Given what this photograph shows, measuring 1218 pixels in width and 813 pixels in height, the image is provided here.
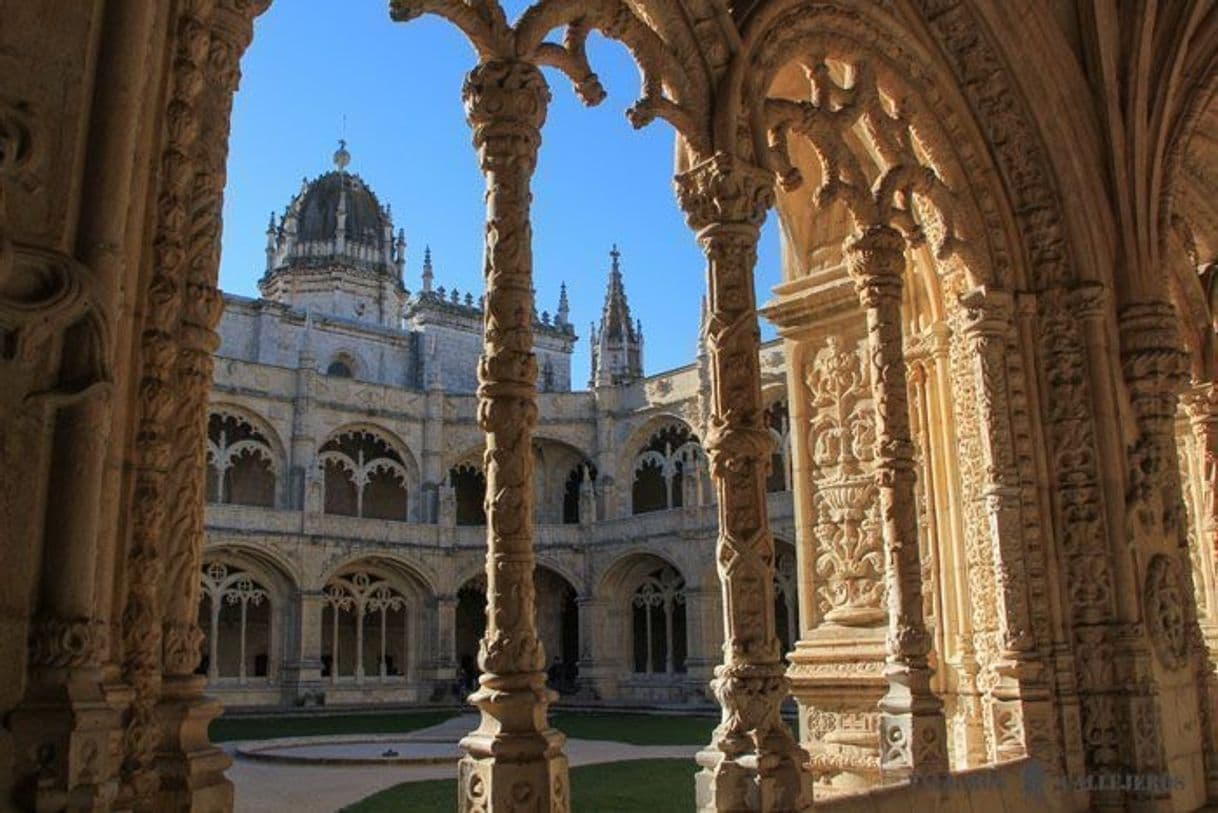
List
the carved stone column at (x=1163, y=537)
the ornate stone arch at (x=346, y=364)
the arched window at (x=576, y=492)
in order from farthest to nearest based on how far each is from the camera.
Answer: the ornate stone arch at (x=346, y=364), the arched window at (x=576, y=492), the carved stone column at (x=1163, y=537)

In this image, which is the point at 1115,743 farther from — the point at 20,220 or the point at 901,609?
the point at 20,220

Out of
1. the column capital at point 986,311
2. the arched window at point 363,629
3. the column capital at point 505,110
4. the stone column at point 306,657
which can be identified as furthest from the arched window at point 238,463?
the column capital at point 505,110

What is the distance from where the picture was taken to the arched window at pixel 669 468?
27.1 meters

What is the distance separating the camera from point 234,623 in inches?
1121

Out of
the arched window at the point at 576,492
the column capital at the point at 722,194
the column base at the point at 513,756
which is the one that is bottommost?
the column base at the point at 513,756

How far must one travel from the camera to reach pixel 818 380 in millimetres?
7273

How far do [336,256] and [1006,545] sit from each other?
114ft

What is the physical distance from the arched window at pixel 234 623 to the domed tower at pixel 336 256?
40.4ft

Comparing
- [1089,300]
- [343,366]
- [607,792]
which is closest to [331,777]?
[607,792]

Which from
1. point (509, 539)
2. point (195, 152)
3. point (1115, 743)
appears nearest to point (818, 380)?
point (1115, 743)

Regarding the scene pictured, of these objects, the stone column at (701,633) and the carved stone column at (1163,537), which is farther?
the stone column at (701,633)

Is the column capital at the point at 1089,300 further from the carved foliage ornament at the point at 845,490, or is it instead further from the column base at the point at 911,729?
the column base at the point at 911,729

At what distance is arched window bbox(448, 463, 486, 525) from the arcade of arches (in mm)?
23743

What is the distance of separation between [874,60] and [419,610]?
79.3ft
